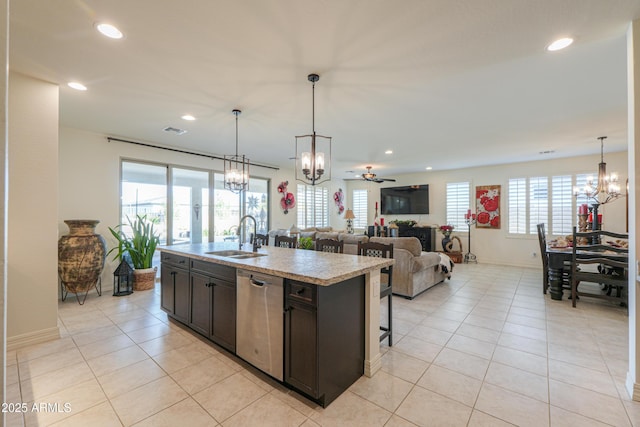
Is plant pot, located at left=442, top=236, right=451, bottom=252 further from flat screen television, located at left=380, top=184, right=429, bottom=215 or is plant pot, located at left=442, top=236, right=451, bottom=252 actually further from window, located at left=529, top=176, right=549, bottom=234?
window, located at left=529, top=176, right=549, bottom=234

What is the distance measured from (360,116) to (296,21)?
1991mm

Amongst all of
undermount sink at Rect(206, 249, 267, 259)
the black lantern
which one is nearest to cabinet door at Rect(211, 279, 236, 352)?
undermount sink at Rect(206, 249, 267, 259)

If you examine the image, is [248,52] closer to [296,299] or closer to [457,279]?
[296,299]

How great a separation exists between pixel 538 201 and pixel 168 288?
319 inches

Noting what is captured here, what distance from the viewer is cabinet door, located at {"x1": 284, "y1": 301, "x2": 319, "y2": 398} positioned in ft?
5.91

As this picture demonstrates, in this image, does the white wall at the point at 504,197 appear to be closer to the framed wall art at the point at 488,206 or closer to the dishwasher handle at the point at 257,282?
the framed wall art at the point at 488,206

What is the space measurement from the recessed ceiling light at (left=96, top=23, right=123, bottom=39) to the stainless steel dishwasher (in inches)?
80.4

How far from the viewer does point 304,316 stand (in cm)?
186

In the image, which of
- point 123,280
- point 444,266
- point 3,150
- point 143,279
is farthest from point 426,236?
point 3,150

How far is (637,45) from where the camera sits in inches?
73.3

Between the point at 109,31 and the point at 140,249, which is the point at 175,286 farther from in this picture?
the point at 109,31

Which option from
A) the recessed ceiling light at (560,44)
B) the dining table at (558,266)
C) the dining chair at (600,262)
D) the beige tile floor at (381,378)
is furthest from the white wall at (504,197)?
the recessed ceiling light at (560,44)

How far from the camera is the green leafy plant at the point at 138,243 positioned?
4586 mm

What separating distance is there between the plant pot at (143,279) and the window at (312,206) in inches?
172
